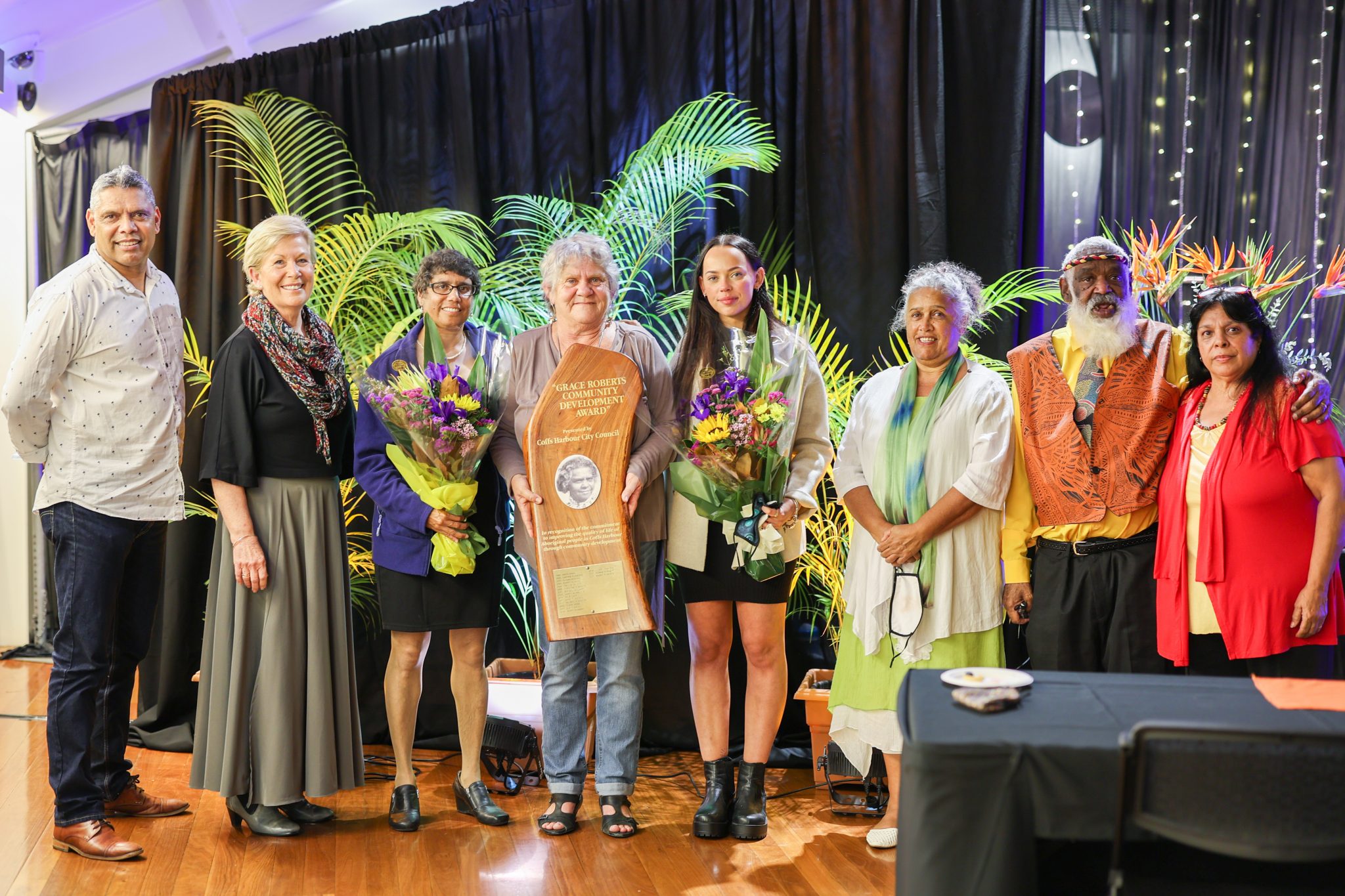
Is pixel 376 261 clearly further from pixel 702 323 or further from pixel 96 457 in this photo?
pixel 702 323

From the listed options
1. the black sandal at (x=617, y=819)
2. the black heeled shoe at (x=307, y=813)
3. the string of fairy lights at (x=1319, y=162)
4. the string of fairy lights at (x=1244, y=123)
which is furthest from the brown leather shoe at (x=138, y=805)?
the string of fairy lights at (x=1319, y=162)

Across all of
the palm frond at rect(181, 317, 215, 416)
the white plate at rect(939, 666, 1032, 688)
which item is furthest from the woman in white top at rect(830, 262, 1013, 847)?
the palm frond at rect(181, 317, 215, 416)

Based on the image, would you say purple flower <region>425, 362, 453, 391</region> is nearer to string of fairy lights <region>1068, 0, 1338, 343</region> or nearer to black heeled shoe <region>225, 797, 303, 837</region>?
black heeled shoe <region>225, 797, 303, 837</region>

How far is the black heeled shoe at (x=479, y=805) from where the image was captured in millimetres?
3107

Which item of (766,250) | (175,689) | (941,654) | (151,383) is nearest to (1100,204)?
Result: (766,250)

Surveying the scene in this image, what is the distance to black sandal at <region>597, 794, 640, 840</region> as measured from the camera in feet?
9.87

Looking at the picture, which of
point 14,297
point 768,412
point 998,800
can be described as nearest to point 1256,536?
point 768,412

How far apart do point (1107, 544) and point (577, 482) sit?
1.34 m

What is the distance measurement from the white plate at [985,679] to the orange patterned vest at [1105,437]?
0.89 metres

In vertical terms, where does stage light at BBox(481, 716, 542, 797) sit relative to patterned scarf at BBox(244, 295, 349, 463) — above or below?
below

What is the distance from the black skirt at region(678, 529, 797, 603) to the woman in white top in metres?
0.24

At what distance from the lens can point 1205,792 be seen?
1500 mm

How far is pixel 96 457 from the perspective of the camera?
2.88 metres

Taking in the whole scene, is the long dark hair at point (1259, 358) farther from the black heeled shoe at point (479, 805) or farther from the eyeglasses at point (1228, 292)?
the black heeled shoe at point (479, 805)
